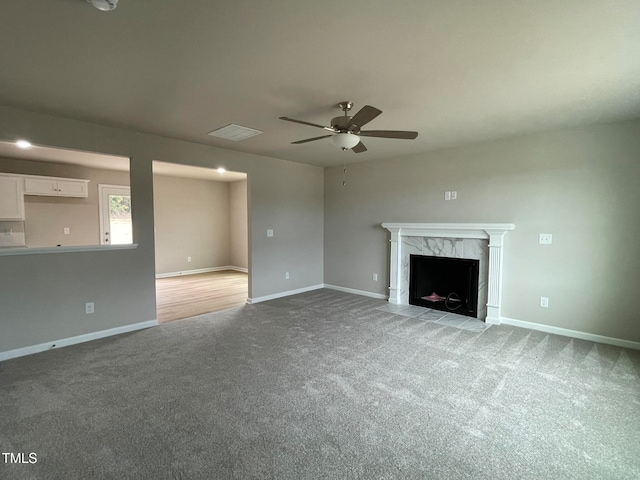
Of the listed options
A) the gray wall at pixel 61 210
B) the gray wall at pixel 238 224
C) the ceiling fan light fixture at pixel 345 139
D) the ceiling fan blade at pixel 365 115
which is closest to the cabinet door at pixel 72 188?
the gray wall at pixel 61 210

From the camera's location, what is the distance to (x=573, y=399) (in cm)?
237

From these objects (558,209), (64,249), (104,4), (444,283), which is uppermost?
(104,4)

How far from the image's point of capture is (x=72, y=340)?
346 centimetres

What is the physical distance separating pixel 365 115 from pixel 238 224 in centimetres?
676

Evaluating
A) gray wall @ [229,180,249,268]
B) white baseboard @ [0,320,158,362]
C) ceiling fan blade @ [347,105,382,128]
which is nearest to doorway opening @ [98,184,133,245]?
gray wall @ [229,180,249,268]

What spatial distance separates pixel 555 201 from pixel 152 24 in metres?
4.38

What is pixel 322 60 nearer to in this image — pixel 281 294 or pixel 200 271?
pixel 281 294

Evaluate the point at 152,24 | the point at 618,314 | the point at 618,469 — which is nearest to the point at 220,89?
the point at 152,24

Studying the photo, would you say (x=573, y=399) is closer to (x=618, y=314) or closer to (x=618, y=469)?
(x=618, y=469)

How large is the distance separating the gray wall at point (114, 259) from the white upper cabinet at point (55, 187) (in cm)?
313

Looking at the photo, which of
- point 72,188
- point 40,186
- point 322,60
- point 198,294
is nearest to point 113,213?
point 72,188

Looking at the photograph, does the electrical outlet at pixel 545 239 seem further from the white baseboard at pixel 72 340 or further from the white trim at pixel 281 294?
the white baseboard at pixel 72 340

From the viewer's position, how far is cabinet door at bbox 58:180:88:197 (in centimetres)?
579

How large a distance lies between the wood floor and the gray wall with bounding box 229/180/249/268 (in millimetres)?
712
